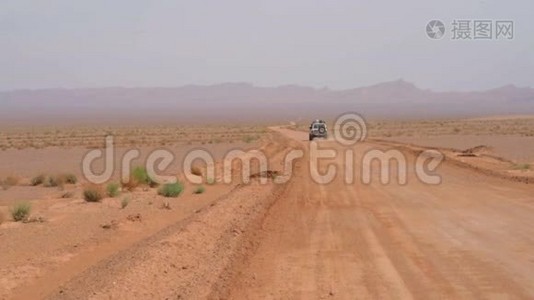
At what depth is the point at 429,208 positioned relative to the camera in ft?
57.1

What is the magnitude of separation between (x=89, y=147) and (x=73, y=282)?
4963 centimetres

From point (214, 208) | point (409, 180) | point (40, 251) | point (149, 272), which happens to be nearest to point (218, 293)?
point (149, 272)

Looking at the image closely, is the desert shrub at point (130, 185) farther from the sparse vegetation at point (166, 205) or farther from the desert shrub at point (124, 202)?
the sparse vegetation at point (166, 205)

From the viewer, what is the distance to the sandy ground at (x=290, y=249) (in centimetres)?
970

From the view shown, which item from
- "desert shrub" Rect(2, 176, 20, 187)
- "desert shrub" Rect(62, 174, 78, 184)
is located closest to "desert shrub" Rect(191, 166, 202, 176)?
"desert shrub" Rect(62, 174, 78, 184)

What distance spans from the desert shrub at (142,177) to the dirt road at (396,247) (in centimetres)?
733

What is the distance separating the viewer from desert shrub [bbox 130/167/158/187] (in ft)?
85.3

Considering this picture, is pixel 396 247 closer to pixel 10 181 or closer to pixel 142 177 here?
pixel 142 177

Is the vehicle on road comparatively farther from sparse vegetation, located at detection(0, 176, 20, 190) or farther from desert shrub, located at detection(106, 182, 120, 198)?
desert shrub, located at detection(106, 182, 120, 198)

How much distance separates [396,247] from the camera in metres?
12.3

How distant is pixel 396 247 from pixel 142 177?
15.6 m

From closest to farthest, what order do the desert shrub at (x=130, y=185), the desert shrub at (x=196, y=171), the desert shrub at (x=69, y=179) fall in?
the desert shrub at (x=130, y=185), the desert shrub at (x=69, y=179), the desert shrub at (x=196, y=171)

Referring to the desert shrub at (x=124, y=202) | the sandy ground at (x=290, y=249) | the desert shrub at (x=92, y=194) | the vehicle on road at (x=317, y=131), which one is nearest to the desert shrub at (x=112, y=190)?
the desert shrub at (x=92, y=194)

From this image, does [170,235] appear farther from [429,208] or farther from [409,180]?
[409,180]
